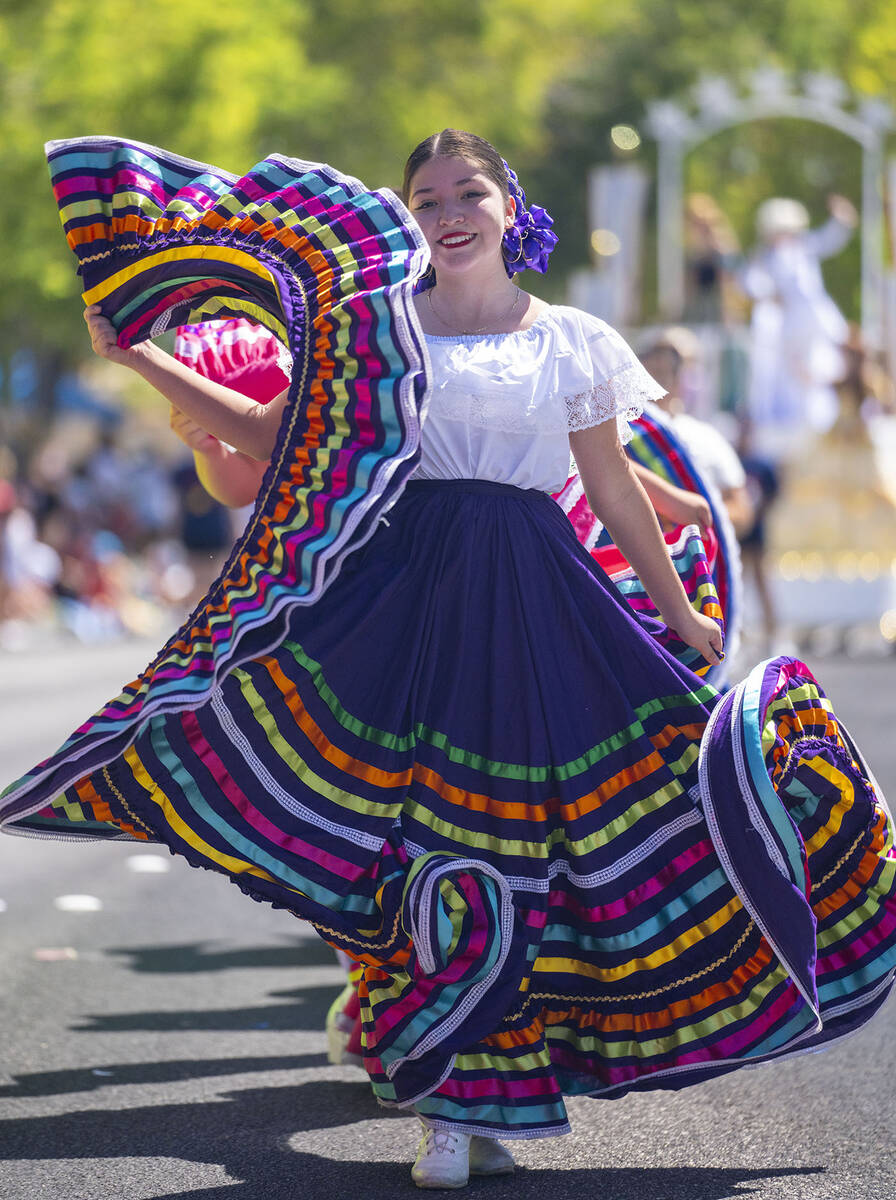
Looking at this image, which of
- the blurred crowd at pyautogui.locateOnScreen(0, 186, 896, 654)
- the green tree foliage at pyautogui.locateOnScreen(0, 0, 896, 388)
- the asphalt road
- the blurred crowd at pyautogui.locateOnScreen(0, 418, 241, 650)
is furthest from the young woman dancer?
the green tree foliage at pyautogui.locateOnScreen(0, 0, 896, 388)

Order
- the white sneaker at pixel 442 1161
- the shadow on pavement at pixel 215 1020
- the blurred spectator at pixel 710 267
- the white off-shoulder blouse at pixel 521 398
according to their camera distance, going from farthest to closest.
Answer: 1. the blurred spectator at pixel 710 267
2. the shadow on pavement at pixel 215 1020
3. the white off-shoulder blouse at pixel 521 398
4. the white sneaker at pixel 442 1161

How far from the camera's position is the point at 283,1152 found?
4074 millimetres

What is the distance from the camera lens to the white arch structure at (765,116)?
2688 centimetres

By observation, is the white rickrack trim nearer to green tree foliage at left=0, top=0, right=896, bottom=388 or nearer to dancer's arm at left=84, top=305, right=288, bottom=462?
dancer's arm at left=84, top=305, right=288, bottom=462

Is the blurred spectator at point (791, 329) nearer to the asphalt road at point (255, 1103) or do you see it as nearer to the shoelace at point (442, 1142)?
the asphalt road at point (255, 1103)

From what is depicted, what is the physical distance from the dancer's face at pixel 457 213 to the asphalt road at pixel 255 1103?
179 centimetres

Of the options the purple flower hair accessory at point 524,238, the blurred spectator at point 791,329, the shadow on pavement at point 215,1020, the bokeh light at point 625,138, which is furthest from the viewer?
the bokeh light at point 625,138

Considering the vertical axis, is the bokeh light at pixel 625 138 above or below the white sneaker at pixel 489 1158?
above

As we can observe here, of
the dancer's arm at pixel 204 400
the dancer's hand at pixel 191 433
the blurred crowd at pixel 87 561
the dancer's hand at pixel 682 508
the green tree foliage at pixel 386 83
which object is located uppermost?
the green tree foliage at pixel 386 83

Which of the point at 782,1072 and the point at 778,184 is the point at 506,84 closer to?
the point at 778,184

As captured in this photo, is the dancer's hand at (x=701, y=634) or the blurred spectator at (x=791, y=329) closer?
the dancer's hand at (x=701, y=634)

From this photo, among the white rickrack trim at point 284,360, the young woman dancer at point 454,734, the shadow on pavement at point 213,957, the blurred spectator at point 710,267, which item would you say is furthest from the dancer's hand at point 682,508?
the blurred spectator at point 710,267

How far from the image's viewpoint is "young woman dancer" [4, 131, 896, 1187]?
381cm

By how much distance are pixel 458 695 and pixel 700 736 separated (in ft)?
1.60
